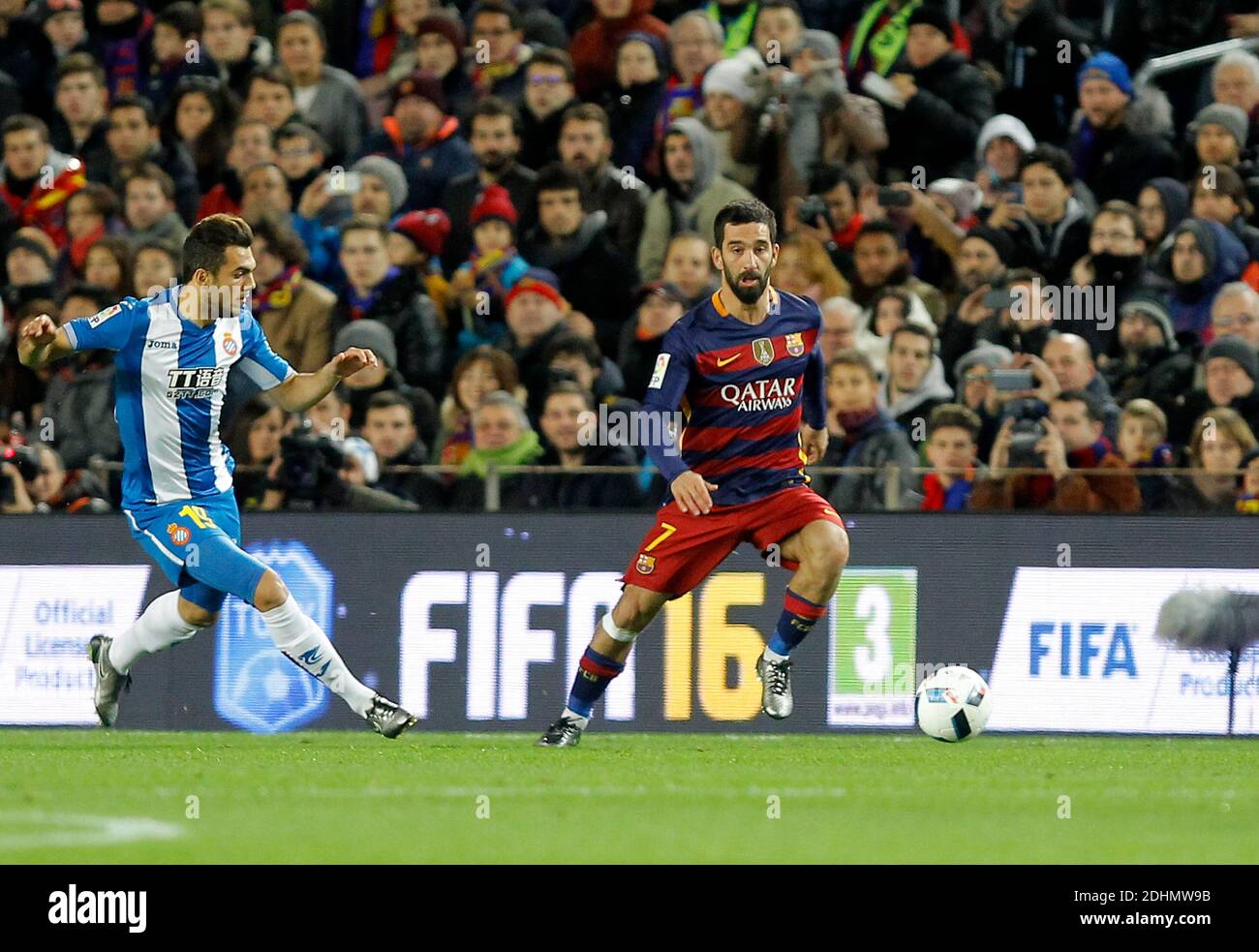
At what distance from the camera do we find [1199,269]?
13.1m

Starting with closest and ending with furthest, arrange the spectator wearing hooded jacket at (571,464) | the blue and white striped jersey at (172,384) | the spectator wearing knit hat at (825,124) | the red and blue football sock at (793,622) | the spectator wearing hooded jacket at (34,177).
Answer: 1. the blue and white striped jersey at (172,384)
2. the red and blue football sock at (793,622)
3. the spectator wearing hooded jacket at (571,464)
4. the spectator wearing knit hat at (825,124)
5. the spectator wearing hooded jacket at (34,177)

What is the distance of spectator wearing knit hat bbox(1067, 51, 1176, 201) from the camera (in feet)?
45.7

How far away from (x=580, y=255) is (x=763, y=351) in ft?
14.8

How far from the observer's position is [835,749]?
34.1 feet

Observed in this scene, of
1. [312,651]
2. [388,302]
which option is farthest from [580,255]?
[312,651]

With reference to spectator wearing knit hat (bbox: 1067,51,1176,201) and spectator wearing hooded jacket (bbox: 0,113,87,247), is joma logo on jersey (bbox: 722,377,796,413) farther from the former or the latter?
spectator wearing hooded jacket (bbox: 0,113,87,247)

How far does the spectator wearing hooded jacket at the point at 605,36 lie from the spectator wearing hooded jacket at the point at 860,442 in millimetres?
3344

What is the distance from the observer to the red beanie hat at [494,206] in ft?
46.5

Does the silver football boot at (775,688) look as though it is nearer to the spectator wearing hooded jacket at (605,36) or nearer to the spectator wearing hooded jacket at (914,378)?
the spectator wearing hooded jacket at (914,378)

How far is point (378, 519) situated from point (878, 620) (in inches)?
105

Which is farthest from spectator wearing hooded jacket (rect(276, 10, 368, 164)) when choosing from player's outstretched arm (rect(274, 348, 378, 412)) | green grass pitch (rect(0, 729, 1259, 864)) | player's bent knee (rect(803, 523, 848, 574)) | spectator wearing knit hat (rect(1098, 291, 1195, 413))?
player's bent knee (rect(803, 523, 848, 574))

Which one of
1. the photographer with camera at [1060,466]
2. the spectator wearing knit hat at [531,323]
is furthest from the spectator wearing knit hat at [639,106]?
the photographer with camera at [1060,466]

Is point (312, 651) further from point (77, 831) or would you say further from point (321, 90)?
point (321, 90)
